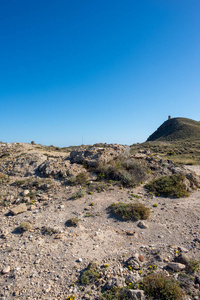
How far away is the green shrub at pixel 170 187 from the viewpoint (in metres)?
8.30

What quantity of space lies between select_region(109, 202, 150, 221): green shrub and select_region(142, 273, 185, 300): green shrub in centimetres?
263

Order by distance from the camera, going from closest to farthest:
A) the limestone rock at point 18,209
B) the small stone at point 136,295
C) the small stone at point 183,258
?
the small stone at point 136,295, the small stone at point 183,258, the limestone rock at point 18,209

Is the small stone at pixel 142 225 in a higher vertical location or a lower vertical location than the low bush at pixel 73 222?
lower

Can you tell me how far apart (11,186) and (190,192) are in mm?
9483

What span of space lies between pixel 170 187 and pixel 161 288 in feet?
18.9

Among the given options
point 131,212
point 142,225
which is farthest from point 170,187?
point 142,225

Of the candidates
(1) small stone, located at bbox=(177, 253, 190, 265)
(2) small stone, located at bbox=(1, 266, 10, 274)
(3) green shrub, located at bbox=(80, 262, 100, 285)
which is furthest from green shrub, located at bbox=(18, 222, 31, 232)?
(1) small stone, located at bbox=(177, 253, 190, 265)

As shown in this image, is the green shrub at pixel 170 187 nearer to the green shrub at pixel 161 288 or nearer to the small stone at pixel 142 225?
the small stone at pixel 142 225

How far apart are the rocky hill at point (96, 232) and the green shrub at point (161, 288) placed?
0.8 inches

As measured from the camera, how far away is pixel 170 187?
8531 millimetres

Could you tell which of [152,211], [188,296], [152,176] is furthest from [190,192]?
[188,296]

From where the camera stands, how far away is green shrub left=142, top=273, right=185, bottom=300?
10.7ft

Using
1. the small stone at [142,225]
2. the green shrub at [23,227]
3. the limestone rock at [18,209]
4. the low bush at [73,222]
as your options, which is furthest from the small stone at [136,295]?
the limestone rock at [18,209]

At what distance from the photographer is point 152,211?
682cm
